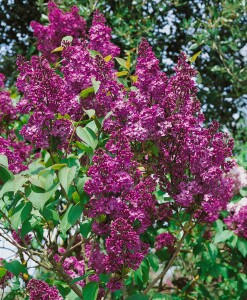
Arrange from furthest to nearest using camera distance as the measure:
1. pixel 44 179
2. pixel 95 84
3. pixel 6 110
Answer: pixel 6 110, pixel 95 84, pixel 44 179

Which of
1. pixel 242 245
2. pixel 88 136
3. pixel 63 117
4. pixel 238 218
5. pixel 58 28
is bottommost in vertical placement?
pixel 242 245

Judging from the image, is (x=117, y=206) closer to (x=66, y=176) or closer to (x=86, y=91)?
(x=66, y=176)

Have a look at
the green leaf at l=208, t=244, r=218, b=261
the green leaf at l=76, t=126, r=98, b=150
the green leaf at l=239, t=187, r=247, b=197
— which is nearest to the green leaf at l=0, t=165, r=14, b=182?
the green leaf at l=76, t=126, r=98, b=150

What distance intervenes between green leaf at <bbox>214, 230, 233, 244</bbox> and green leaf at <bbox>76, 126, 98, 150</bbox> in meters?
1.52

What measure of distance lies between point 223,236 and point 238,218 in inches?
5.5

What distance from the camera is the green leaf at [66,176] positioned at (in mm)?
2008

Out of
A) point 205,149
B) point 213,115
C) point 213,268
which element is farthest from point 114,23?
point 205,149

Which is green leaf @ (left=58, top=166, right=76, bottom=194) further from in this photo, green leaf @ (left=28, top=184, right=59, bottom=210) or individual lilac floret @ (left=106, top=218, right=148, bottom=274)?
individual lilac floret @ (left=106, top=218, right=148, bottom=274)

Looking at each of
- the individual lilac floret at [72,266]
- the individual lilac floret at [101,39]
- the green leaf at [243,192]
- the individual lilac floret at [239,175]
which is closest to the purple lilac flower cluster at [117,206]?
the individual lilac floret at [101,39]

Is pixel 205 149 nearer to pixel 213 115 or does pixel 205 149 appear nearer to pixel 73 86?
pixel 73 86

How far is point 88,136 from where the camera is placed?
217 centimetres

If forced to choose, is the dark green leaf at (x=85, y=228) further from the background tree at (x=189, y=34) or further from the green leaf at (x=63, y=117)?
the background tree at (x=189, y=34)

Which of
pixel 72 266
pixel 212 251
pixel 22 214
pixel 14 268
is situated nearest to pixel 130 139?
pixel 22 214

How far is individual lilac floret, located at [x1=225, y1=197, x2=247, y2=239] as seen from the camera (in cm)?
340
